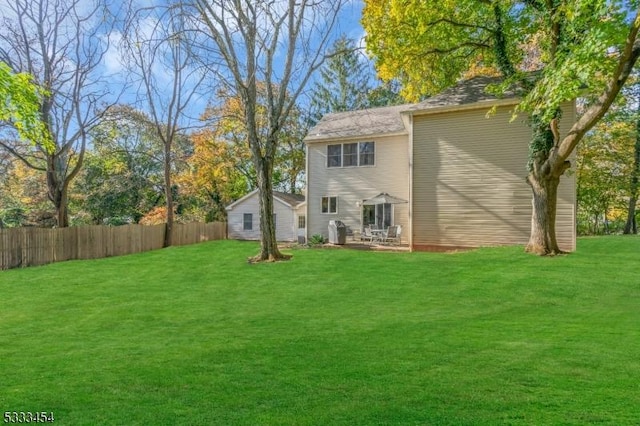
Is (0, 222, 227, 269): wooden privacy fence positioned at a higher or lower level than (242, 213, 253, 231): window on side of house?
lower

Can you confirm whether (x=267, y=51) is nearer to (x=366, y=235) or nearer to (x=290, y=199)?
(x=366, y=235)

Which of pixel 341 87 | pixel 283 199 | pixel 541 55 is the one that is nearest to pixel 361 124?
pixel 283 199

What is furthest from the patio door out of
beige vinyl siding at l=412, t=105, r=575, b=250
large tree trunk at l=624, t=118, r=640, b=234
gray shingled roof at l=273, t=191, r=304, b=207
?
large tree trunk at l=624, t=118, r=640, b=234

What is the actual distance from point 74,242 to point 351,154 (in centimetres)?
1208

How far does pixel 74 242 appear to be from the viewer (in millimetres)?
15078

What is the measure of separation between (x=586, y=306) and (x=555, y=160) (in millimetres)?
→ 5494

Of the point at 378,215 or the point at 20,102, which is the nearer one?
the point at 20,102

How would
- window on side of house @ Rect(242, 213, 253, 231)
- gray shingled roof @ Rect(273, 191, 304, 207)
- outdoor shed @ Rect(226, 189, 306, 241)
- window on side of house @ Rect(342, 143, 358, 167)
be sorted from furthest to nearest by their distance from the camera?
1. window on side of house @ Rect(242, 213, 253, 231)
2. gray shingled roof @ Rect(273, 191, 304, 207)
3. outdoor shed @ Rect(226, 189, 306, 241)
4. window on side of house @ Rect(342, 143, 358, 167)

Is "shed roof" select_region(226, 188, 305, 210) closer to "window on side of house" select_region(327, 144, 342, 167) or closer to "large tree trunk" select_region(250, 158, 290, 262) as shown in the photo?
"window on side of house" select_region(327, 144, 342, 167)

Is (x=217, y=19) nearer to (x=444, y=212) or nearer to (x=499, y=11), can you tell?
(x=499, y=11)

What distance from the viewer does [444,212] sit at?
1511cm

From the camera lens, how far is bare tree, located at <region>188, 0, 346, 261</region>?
11.9 m

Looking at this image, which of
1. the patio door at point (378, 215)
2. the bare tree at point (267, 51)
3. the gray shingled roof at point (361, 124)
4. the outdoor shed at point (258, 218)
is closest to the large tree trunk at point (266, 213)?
the bare tree at point (267, 51)

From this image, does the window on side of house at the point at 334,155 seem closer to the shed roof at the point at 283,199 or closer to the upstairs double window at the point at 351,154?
the upstairs double window at the point at 351,154
